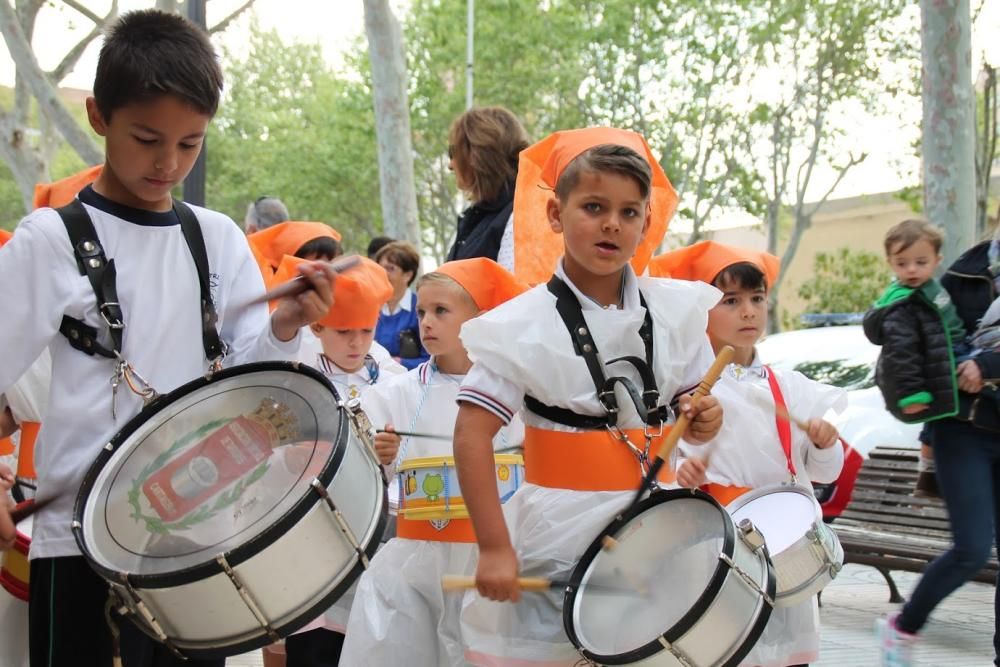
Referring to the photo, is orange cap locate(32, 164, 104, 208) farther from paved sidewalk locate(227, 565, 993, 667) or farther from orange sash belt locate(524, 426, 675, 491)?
paved sidewalk locate(227, 565, 993, 667)

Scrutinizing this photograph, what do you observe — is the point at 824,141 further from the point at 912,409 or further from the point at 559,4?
the point at 912,409

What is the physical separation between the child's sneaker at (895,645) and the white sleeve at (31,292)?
12.9 feet

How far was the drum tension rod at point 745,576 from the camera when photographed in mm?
2617

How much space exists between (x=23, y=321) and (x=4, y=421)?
4.50 feet

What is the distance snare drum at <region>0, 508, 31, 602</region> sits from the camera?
317 cm

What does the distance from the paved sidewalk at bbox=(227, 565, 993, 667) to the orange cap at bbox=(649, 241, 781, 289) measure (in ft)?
8.01

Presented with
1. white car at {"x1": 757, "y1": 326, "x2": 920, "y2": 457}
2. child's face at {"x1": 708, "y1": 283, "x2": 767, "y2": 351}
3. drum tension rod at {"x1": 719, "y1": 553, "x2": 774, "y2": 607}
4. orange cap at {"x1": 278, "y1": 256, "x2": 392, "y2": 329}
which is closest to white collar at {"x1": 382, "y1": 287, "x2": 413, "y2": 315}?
orange cap at {"x1": 278, "y1": 256, "x2": 392, "y2": 329}

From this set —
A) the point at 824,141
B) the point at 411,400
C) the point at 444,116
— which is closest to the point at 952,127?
the point at 411,400

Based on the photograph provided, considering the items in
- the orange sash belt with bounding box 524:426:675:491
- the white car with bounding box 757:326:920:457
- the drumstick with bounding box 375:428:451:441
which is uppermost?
the orange sash belt with bounding box 524:426:675:491

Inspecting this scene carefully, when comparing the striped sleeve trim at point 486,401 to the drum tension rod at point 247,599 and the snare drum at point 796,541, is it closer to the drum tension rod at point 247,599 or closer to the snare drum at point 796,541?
the drum tension rod at point 247,599

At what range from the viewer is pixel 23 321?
2.66m

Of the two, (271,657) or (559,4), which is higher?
(559,4)

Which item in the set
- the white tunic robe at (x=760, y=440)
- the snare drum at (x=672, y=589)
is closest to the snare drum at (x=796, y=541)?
the white tunic robe at (x=760, y=440)

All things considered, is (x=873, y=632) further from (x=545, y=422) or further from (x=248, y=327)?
(x=248, y=327)
